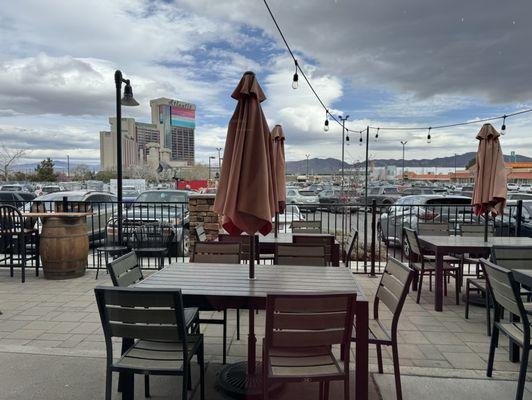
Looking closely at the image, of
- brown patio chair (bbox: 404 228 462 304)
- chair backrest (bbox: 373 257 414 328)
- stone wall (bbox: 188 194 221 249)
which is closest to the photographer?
chair backrest (bbox: 373 257 414 328)

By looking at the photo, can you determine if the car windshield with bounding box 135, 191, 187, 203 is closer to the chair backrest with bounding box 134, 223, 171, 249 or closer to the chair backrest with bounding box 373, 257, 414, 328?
the chair backrest with bounding box 134, 223, 171, 249

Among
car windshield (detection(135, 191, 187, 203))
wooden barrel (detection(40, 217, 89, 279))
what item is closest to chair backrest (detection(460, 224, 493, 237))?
wooden barrel (detection(40, 217, 89, 279))

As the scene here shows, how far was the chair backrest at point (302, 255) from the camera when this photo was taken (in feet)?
12.8

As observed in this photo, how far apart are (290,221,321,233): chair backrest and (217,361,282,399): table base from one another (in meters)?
3.60

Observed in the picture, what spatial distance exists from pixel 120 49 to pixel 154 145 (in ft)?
199

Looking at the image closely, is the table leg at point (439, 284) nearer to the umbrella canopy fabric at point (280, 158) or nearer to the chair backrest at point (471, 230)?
the chair backrest at point (471, 230)

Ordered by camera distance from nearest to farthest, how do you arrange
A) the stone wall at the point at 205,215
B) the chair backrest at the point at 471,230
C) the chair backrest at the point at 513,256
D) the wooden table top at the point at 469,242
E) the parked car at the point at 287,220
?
the chair backrest at the point at 513,256
the wooden table top at the point at 469,242
the chair backrest at the point at 471,230
the stone wall at the point at 205,215
the parked car at the point at 287,220

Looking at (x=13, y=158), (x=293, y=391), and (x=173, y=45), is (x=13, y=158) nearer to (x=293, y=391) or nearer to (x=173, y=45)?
(x=173, y=45)

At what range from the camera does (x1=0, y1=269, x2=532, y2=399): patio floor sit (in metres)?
3.09

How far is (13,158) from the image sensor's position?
35.2 m

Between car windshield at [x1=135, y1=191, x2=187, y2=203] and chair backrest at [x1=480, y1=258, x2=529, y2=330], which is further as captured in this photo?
car windshield at [x1=135, y1=191, x2=187, y2=203]

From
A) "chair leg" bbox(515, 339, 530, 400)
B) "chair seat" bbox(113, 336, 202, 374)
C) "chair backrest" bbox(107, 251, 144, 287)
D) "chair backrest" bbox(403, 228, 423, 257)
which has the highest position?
"chair backrest" bbox(107, 251, 144, 287)

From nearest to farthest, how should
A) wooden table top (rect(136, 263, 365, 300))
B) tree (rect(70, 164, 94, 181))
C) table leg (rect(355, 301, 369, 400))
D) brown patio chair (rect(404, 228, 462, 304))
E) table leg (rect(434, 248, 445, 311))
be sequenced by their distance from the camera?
table leg (rect(355, 301, 369, 400))
wooden table top (rect(136, 263, 365, 300))
table leg (rect(434, 248, 445, 311))
brown patio chair (rect(404, 228, 462, 304))
tree (rect(70, 164, 94, 181))

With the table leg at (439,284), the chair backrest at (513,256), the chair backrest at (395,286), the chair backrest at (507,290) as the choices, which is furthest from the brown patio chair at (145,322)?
the table leg at (439,284)
